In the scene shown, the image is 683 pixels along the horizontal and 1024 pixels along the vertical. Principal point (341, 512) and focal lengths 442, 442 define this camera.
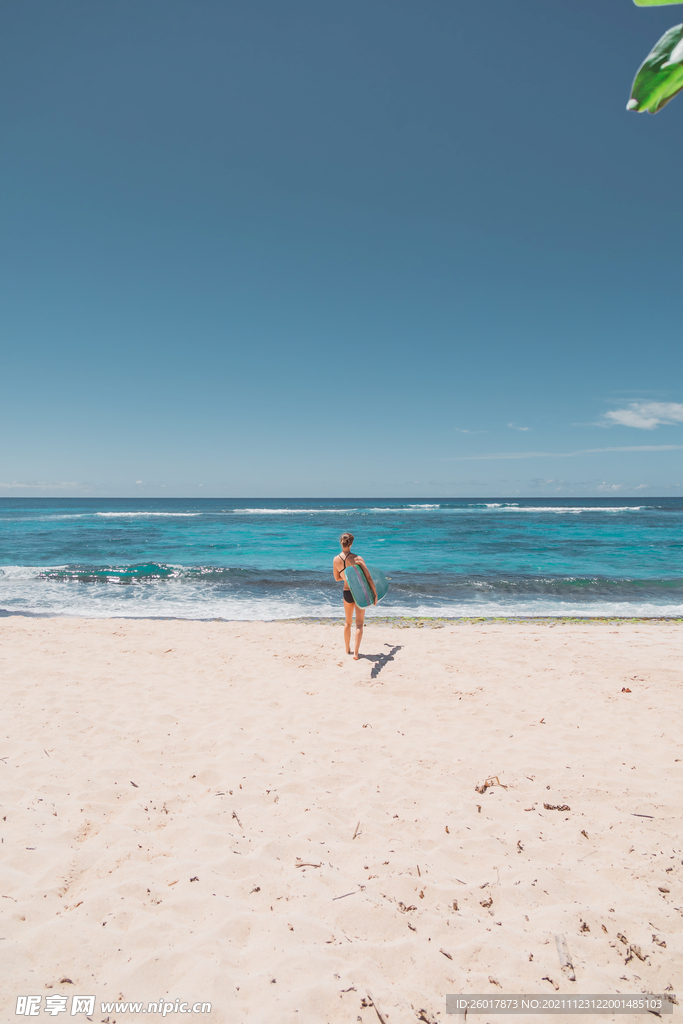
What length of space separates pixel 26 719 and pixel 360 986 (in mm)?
4702

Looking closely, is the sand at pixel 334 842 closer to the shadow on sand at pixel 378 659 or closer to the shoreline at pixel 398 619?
the shadow on sand at pixel 378 659

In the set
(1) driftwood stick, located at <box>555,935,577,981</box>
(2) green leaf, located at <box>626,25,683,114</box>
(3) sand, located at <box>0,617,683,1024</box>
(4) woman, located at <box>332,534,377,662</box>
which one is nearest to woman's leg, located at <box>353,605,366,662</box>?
(4) woman, located at <box>332,534,377,662</box>

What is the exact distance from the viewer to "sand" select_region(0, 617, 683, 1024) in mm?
2412

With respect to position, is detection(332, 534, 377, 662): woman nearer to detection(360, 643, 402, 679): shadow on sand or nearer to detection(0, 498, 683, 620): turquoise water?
detection(360, 643, 402, 679): shadow on sand

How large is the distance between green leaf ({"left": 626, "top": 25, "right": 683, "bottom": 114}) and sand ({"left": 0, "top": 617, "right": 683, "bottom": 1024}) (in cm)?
368

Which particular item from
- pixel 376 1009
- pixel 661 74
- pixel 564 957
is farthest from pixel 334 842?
pixel 661 74

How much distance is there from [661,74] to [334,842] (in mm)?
4292

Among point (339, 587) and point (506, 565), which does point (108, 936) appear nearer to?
point (339, 587)

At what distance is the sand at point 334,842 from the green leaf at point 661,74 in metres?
3.68

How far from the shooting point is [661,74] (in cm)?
96

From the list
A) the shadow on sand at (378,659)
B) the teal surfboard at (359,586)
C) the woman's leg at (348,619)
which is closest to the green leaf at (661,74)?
the teal surfboard at (359,586)

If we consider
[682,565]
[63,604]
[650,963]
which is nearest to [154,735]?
[650,963]

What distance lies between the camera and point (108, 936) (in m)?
2.57

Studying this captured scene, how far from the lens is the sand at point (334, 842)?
95.0 inches
